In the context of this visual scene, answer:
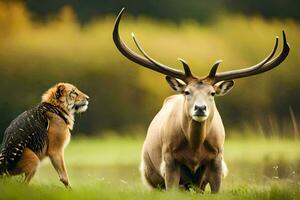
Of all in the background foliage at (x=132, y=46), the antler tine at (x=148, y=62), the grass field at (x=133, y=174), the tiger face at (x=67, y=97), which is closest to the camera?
the grass field at (x=133, y=174)

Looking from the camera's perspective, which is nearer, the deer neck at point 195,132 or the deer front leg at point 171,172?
the deer neck at point 195,132

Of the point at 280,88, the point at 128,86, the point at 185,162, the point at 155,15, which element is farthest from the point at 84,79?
the point at 185,162

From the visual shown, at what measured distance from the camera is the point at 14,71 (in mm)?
9656

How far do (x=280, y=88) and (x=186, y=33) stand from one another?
1242 mm

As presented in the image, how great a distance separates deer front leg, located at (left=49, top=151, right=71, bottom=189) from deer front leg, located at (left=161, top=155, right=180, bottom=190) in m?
0.78

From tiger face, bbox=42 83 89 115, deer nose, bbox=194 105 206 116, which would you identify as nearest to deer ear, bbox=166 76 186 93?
deer nose, bbox=194 105 206 116

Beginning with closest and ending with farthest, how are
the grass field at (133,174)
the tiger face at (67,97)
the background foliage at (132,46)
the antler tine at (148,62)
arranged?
the grass field at (133,174) < the antler tine at (148,62) < the tiger face at (67,97) < the background foliage at (132,46)

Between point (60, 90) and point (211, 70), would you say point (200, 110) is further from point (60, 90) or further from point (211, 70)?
point (60, 90)

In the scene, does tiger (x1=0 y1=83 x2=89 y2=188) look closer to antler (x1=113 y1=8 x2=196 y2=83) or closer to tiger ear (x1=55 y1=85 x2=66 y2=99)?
tiger ear (x1=55 y1=85 x2=66 y2=99)

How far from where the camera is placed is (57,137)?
26.6ft

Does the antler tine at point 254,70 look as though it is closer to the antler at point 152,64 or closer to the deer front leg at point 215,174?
the antler at point 152,64

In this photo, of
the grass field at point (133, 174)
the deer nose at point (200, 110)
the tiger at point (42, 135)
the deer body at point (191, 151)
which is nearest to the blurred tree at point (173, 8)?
the grass field at point (133, 174)

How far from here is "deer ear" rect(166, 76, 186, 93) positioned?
26.6 ft

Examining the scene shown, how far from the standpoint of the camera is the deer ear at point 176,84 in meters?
8.11
